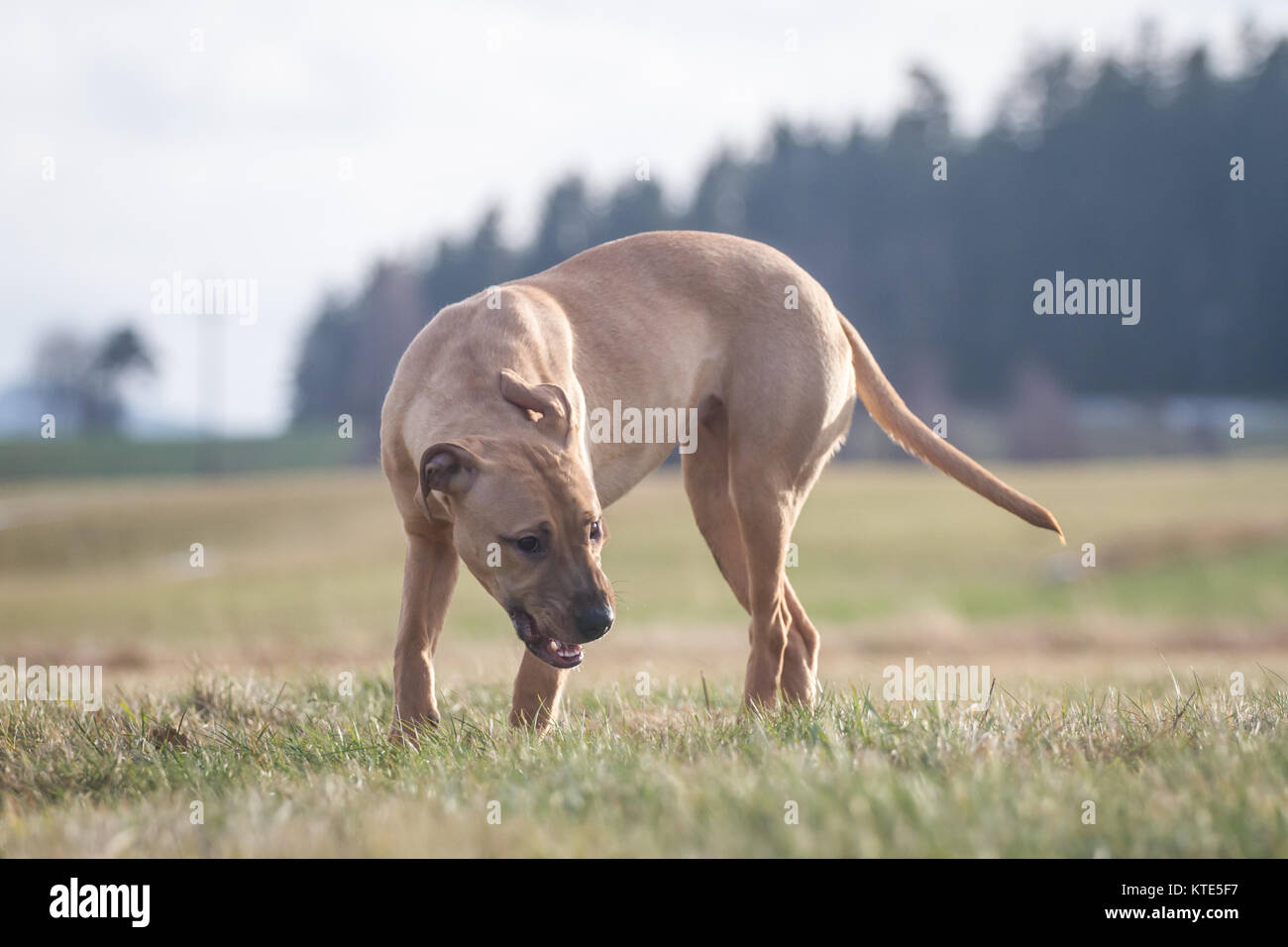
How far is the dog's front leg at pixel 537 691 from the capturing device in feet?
15.1

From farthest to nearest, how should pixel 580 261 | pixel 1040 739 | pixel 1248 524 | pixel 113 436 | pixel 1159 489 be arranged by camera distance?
pixel 113 436
pixel 1159 489
pixel 1248 524
pixel 580 261
pixel 1040 739

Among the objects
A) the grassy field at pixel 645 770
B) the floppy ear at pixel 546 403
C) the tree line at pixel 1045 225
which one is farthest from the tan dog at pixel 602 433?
the tree line at pixel 1045 225

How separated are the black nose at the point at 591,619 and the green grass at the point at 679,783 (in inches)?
15.8

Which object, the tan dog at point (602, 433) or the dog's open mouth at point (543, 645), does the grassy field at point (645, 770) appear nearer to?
the dog's open mouth at point (543, 645)

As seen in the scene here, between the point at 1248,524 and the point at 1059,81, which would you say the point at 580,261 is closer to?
the point at 1248,524

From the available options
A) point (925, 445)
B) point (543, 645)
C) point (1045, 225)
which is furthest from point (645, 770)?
point (1045, 225)

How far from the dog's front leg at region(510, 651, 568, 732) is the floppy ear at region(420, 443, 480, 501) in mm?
864

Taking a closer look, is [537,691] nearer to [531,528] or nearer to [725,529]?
[531,528]

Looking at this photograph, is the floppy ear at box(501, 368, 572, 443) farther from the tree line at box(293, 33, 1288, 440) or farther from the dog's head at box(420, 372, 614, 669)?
the tree line at box(293, 33, 1288, 440)

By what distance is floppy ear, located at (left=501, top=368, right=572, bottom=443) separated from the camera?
4336mm

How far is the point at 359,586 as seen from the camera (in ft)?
81.8

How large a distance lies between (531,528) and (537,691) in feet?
3.04
